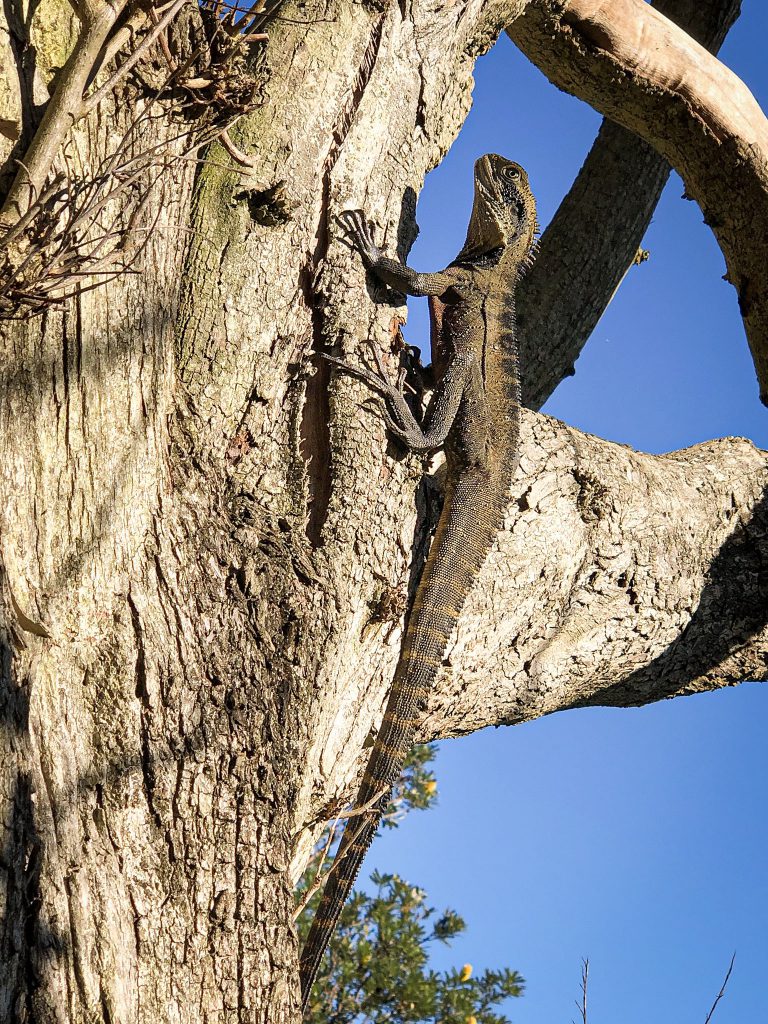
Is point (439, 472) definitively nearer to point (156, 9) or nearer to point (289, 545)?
point (289, 545)

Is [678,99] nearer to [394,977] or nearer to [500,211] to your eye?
[500,211]

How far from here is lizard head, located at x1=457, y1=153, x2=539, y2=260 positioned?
457cm

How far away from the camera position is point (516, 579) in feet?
10.8

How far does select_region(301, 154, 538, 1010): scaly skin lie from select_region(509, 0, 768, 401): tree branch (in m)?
0.75

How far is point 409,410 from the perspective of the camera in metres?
3.10

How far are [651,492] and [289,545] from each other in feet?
5.91

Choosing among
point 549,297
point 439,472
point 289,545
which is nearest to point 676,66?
point 549,297

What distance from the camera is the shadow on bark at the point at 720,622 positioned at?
3863 mm

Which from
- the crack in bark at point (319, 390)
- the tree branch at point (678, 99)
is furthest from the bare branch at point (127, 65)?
the tree branch at point (678, 99)

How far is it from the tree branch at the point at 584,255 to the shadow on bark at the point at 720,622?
1492 mm

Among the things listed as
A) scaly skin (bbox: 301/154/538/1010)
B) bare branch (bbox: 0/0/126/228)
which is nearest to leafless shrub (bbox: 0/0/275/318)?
bare branch (bbox: 0/0/126/228)

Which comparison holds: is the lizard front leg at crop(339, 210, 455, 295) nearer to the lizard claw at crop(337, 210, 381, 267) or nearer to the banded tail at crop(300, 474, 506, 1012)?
the lizard claw at crop(337, 210, 381, 267)

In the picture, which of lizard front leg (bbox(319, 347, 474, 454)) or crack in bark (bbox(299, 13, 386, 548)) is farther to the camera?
lizard front leg (bbox(319, 347, 474, 454))

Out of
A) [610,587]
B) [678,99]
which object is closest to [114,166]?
[610,587]
